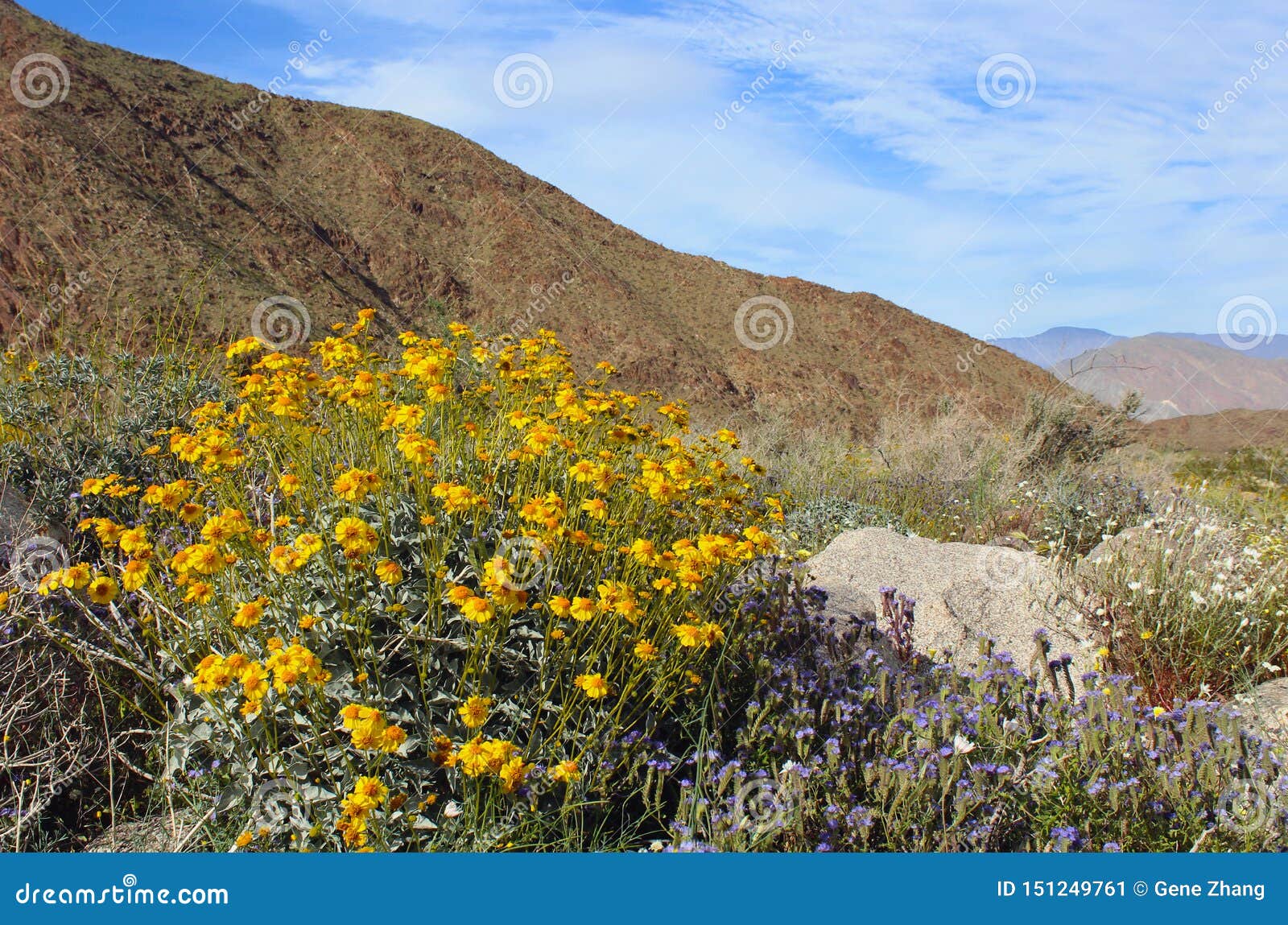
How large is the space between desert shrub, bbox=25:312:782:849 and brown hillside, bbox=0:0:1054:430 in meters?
12.3

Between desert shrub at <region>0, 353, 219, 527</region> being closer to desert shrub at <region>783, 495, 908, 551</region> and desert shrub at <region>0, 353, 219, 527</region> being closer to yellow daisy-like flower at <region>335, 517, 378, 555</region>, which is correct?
yellow daisy-like flower at <region>335, 517, 378, 555</region>

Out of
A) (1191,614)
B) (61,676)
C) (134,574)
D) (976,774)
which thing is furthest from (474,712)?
(1191,614)

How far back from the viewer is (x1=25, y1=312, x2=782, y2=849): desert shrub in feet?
7.29

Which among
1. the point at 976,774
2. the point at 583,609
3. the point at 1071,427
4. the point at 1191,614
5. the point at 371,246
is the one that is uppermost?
the point at 371,246

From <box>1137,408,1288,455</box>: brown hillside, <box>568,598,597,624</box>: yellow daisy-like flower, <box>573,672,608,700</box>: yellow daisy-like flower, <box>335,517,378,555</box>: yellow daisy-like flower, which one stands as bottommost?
<box>573,672,608,700</box>: yellow daisy-like flower

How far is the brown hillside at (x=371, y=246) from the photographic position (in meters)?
17.7

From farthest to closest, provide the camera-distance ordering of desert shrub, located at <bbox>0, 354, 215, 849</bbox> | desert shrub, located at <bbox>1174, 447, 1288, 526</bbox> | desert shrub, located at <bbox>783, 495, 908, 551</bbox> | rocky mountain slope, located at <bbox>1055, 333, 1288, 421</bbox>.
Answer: rocky mountain slope, located at <bbox>1055, 333, 1288, 421</bbox>
desert shrub, located at <bbox>1174, 447, 1288, 526</bbox>
desert shrub, located at <bbox>783, 495, 908, 551</bbox>
desert shrub, located at <bbox>0, 354, 215, 849</bbox>

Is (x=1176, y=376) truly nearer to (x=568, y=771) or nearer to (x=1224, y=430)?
(x=1224, y=430)

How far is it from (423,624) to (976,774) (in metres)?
1.61

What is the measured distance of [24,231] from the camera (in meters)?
16.6

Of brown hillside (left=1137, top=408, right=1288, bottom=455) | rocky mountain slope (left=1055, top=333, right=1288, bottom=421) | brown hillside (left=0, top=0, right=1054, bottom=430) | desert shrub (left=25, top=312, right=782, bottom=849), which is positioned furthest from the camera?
brown hillside (left=1137, top=408, right=1288, bottom=455)

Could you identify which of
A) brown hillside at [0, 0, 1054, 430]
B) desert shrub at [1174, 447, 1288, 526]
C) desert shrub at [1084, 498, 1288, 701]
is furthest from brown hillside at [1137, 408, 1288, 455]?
desert shrub at [1084, 498, 1288, 701]

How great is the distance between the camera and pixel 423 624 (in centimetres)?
241

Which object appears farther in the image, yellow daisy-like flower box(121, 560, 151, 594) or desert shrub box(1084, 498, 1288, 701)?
desert shrub box(1084, 498, 1288, 701)
